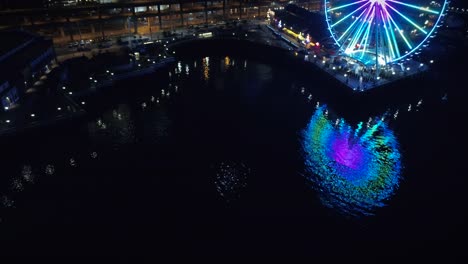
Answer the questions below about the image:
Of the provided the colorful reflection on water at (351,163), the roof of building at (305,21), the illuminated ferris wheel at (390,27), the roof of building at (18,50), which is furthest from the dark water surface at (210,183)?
the roof of building at (305,21)

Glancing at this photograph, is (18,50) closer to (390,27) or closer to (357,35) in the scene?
(357,35)

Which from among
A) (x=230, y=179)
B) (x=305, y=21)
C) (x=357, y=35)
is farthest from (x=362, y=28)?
(x=230, y=179)

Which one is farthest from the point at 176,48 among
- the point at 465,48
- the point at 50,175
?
the point at 465,48

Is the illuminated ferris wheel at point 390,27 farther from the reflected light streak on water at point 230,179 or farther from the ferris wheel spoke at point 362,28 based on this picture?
the reflected light streak on water at point 230,179

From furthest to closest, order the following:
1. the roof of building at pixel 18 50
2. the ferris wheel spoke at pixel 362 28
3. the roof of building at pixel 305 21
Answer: the roof of building at pixel 305 21 < the ferris wheel spoke at pixel 362 28 < the roof of building at pixel 18 50

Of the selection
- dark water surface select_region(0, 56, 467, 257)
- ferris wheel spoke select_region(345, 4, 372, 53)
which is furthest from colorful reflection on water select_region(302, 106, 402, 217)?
ferris wheel spoke select_region(345, 4, 372, 53)

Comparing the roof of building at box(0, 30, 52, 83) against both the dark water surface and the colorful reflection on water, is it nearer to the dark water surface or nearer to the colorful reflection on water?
the dark water surface
